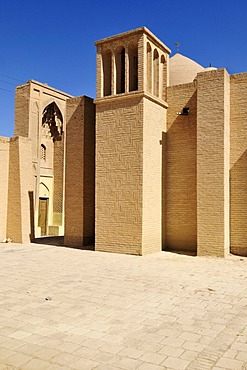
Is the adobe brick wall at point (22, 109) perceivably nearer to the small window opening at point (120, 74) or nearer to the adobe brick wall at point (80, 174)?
the adobe brick wall at point (80, 174)

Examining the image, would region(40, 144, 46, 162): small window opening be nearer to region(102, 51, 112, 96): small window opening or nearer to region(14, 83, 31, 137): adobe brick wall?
region(14, 83, 31, 137): adobe brick wall

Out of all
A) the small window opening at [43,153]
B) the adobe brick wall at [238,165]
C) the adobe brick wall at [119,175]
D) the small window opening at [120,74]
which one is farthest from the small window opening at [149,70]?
the small window opening at [43,153]

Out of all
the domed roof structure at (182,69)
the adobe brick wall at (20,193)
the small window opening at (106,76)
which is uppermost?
the domed roof structure at (182,69)

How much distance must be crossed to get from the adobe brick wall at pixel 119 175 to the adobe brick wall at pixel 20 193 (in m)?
4.26

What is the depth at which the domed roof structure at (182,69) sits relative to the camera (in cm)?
1591

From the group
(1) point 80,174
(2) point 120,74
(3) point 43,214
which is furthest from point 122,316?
(3) point 43,214

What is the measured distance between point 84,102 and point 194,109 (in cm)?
456

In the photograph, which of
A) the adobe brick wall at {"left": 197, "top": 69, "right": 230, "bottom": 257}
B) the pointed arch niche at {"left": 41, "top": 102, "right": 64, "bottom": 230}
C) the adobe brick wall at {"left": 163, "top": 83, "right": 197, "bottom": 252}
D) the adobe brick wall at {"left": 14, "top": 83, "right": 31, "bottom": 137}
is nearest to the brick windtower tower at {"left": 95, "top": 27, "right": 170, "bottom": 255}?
the adobe brick wall at {"left": 163, "top": 83, "right": 197, "bottom": 252}

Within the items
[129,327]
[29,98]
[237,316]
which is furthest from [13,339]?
[29,98]

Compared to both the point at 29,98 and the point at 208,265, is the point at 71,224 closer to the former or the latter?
the point at 208,265

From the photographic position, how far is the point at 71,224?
47.4 ft

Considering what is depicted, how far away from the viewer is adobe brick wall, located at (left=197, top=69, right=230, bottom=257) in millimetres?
11438

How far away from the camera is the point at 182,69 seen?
16484 mm

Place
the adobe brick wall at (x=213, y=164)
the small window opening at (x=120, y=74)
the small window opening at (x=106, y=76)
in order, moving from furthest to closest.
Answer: the small window opening at (x=106, y=76) < the small window opening at (x=120, y=74) < the adobe brick wall at (x=213, y=164)
